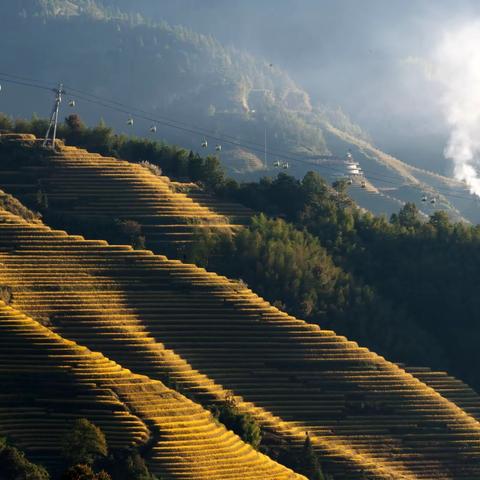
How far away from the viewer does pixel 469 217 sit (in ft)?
614

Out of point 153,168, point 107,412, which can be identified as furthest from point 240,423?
point 153,168

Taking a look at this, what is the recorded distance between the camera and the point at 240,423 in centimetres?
7050

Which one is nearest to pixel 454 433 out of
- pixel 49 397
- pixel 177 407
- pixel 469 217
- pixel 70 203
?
pixel 177 407

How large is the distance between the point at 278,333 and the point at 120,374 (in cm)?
1164

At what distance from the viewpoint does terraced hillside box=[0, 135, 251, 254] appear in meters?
88.1

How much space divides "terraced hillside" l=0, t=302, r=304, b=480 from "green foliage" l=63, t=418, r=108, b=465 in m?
1.33

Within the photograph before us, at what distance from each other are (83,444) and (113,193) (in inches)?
1174

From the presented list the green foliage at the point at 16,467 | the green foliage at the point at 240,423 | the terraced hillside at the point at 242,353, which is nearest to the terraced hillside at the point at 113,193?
the terraced hillside at the point at 242,353

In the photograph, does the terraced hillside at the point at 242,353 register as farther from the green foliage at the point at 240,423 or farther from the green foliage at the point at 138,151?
the green foliage at the point at 138,151

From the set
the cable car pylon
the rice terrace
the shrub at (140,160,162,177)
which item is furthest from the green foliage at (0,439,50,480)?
the shrub at (140,160,162,177)

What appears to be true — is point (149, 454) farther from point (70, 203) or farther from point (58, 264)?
point (70, 203)

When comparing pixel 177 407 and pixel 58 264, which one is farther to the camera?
pixel 58 264

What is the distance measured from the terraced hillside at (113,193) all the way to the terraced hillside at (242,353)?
25.3 feet

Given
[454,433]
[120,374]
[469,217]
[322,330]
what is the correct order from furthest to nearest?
[469,217]
[322,330]
[454,433]
[120,374]
